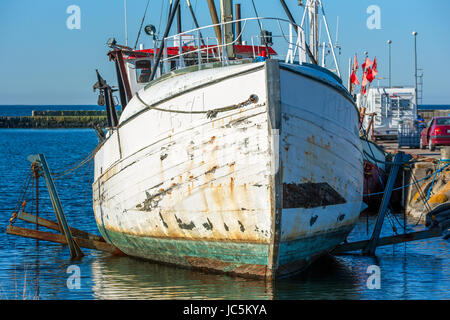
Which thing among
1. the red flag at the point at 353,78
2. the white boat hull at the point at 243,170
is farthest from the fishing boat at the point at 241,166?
the red flag at the point at 353,78

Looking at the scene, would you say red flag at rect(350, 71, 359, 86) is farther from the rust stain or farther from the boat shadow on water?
the rust stain

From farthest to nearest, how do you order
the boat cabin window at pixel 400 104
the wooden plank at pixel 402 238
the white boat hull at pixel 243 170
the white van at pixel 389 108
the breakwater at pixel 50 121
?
the breakwater at pixel 50 121 → the boat cabin window at pixel 400 104 → the white van at pixel 389 108 → the wooden plank at pixel 402 238 → the white boat hull at pixel 243 170

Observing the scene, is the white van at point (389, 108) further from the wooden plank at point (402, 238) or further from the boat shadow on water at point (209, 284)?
the boat shadow on water at point (209, 284)

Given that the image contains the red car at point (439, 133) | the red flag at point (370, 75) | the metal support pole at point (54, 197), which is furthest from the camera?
the red flag at point (370, 75)

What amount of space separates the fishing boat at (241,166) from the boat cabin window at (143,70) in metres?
3.25

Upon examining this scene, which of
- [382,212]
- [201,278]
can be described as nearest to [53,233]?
[201,278]

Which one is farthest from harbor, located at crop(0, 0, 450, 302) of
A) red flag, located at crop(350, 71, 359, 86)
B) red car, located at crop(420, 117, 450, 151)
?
red flag, located at crop(350, 71, 359, 86)

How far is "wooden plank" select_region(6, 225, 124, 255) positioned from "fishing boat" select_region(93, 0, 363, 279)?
164cm

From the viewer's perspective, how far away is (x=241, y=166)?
11.0m

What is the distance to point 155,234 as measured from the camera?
12336 mm

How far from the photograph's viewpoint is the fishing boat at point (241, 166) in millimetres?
10859

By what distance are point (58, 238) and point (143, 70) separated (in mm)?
4185

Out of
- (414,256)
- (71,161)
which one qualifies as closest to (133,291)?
(414,256)
